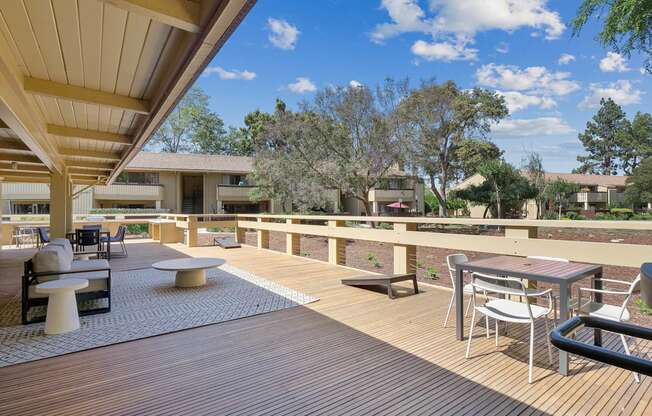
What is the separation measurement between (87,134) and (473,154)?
62.7 ft

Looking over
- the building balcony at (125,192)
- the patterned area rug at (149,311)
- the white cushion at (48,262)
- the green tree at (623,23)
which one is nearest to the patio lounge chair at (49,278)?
the white cushion at (48,262)

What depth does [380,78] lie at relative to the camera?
57.5 feet

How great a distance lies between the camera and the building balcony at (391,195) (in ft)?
90.6

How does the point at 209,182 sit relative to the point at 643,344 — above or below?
Answer: above

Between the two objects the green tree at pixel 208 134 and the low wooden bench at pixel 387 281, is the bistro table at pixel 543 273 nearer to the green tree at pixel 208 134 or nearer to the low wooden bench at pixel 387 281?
the low wooden bench at pixel 387 281

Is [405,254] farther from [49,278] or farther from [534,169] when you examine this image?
[534,169]

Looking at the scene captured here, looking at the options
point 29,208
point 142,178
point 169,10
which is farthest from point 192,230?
Answer: point 29,208

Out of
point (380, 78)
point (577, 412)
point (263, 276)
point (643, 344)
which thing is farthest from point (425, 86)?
point (577, 412)

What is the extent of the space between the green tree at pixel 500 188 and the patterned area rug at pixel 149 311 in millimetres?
18793

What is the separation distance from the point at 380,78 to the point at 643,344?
16361 mm

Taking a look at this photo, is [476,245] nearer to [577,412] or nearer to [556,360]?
[556,360]

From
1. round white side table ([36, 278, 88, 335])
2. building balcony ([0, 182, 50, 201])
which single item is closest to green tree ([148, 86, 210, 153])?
building balcony ([0, 182, 50, 201])

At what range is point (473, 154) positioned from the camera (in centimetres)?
1997

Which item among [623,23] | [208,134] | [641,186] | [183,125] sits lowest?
[641,186]
